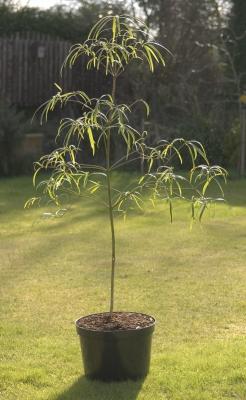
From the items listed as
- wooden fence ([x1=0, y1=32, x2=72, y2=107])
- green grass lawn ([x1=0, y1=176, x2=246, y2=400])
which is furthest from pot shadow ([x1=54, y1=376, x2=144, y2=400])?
wooden fence ([x1=0, y1=32, x2=72, y2=107])

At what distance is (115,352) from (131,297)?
6.94 ft

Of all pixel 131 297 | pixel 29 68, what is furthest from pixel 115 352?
pixel 29 68

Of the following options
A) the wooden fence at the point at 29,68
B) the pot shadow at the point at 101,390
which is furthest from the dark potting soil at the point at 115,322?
the wooden fence at the point at 29,68

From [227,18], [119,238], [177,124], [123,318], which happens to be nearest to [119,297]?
[123,318]

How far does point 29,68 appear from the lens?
1773 centimetres

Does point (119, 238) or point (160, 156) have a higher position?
point (160, 156)

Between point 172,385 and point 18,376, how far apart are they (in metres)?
0.89

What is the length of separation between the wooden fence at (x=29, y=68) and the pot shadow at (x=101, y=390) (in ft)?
46.4

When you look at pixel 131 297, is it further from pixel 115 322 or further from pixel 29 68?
pixel 29 68

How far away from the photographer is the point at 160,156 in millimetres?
3809

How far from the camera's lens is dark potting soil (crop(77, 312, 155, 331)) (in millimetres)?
3857

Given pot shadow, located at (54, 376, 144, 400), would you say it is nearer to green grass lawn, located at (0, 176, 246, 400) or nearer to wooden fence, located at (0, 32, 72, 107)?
green grass lawn, located at (0, 176, 246, 400)

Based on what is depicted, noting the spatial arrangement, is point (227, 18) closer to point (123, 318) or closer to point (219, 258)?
point (219, 258)

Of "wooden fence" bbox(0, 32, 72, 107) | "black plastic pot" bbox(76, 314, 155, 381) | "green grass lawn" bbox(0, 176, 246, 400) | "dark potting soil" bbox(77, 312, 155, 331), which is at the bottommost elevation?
"green grass lawn" bbox(0, 176, 246, 400)
